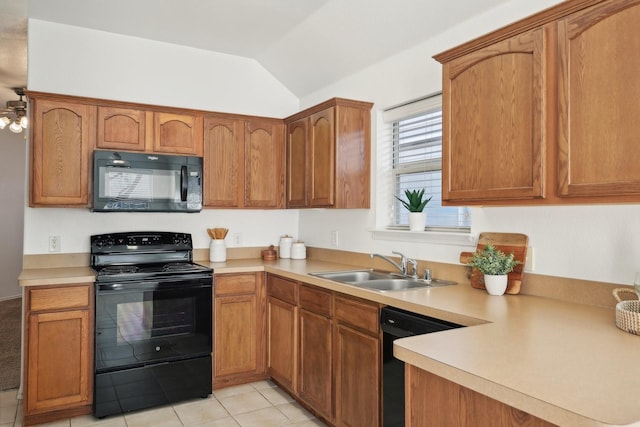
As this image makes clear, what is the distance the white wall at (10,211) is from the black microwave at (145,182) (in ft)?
15.0

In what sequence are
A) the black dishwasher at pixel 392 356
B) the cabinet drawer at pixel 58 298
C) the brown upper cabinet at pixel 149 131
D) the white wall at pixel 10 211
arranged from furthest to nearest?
the white wall at pixel 10 211
the brown upper cabinet at pixel 149 131
the cabinet drawer at pixel 58 298
the black dishwasher at pixel 392 356

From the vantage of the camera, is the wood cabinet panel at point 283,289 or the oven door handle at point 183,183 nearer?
the wood cabinet panel at point 283,289

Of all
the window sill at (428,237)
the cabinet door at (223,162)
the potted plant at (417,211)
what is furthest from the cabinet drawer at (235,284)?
the potted plant at (417,211)

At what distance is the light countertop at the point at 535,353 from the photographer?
3.39 ft

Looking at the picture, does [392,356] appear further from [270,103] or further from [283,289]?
[270,103]

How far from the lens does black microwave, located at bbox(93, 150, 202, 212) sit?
3236 mm

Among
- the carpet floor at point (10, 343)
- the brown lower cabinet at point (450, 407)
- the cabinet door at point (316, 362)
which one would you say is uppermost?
the brown lower cabinet at point (450, 407)

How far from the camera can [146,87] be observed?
3.77 m

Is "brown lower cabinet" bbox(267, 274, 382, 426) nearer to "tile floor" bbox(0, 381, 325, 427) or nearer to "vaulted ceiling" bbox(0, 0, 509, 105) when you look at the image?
"tile floor" bbox(0, 381, 325, 427)

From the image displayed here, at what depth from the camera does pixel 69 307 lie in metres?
2.92

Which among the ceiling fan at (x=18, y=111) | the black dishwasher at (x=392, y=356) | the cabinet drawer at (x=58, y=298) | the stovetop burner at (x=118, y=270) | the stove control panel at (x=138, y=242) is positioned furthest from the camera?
the ceiling fan at (x=18, y=111)

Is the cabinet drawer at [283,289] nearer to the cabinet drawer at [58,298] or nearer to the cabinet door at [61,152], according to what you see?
the cabinet drawer at [58,298]

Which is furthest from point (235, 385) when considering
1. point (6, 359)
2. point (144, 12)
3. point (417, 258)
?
point (144, 12)

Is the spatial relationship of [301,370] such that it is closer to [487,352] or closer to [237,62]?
[487,352]
